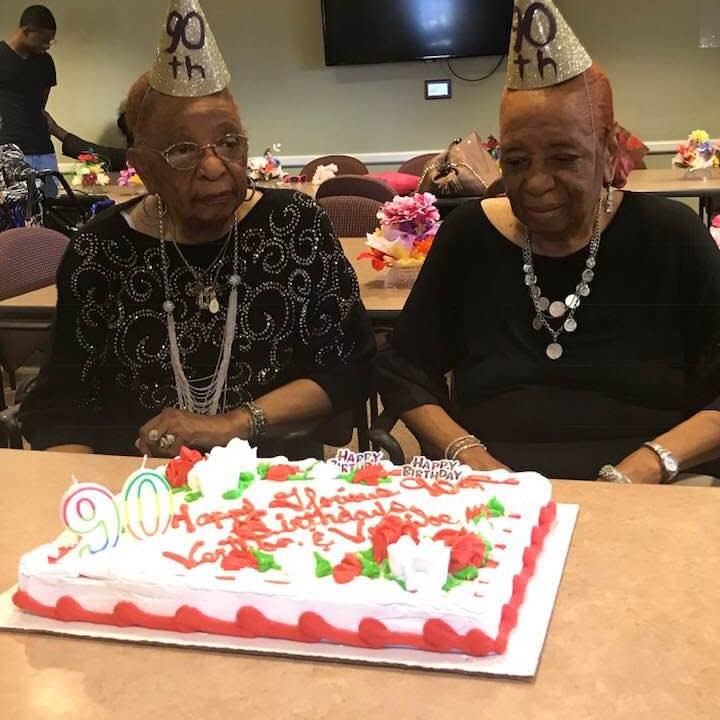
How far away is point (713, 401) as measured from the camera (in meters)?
1.40

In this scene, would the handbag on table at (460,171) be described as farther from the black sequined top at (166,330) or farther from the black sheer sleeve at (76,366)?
the black sheer sleeve at (76,366)

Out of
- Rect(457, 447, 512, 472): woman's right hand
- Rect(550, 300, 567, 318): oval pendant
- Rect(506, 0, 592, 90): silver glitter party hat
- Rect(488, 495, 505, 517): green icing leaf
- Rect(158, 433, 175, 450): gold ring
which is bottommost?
Rect(457, 447, 512, 472): woman's right hand

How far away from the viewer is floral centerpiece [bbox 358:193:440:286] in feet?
7.13

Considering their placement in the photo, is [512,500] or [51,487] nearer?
[512,500]

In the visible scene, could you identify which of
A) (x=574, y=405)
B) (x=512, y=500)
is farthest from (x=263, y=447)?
(x=512, y=500)

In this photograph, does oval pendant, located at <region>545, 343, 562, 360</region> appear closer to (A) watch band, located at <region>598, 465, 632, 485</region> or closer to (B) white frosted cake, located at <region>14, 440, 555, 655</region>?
(A) watch band, located at <region>598, 465, 632, 485</region>

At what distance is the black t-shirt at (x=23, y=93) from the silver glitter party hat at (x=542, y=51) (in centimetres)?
126

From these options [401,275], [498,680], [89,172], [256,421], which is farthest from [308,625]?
[89,172]

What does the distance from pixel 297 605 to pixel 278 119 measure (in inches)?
90.4

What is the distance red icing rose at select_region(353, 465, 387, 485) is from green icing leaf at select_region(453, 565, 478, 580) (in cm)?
27

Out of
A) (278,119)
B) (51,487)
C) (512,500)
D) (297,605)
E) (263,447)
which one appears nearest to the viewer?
(297,605)

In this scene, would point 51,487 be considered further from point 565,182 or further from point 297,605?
point 565,182

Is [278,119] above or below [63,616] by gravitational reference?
above

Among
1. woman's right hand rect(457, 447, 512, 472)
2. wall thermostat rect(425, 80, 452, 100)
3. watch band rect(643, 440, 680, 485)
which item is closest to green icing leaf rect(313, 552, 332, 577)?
woman's right hand rect(457, 447, 512, 472)
